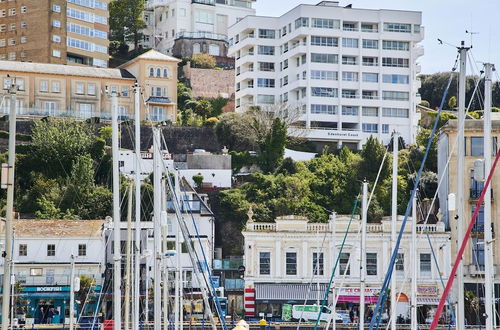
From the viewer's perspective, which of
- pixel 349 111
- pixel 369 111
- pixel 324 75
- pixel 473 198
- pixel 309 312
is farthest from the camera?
pixel 369 111

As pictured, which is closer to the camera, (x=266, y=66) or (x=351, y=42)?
(x=351, y=42)

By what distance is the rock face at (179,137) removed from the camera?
105750mm

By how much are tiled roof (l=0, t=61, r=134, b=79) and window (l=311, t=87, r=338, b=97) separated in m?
19.4

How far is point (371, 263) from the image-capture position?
78.9 metres

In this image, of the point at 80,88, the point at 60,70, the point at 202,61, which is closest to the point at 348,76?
the point at 80,88

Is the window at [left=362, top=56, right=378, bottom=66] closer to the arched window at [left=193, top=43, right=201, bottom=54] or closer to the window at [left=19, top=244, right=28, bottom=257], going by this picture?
the arched window at [left=193, top=43, right=201, bottom=54]

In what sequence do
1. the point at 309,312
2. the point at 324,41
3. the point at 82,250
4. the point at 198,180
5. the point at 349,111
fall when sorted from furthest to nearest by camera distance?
1. the point at 349,111
2. the point at 324,41
3. the point at 198,180
4. the point at 82,250
5. the point at 309,312

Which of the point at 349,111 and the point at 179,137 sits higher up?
the point at 349,111

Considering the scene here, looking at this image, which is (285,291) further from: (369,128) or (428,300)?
(369,128)

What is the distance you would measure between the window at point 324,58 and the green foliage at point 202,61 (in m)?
30.8

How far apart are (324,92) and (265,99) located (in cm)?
777

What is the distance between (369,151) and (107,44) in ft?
157

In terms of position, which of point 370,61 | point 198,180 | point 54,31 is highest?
point 54,31

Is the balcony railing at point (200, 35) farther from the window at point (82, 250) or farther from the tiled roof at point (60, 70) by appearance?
the window at point (82, 250)
